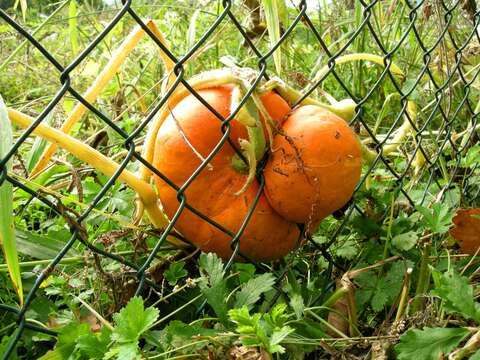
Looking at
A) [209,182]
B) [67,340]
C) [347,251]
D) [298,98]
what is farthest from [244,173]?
[67,340]

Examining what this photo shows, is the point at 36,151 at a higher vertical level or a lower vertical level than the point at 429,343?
higher

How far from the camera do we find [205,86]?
1.01 m

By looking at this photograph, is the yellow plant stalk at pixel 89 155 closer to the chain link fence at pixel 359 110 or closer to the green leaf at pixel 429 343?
the chain link fence at pixel 359 110

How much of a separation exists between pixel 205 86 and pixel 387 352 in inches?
20.3

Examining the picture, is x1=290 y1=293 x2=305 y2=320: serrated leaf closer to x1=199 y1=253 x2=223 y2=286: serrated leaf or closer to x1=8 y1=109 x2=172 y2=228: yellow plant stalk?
x1=199 y1=253 x2=223 y2=286: serrated leaf

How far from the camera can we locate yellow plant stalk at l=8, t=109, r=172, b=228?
2.77 ft

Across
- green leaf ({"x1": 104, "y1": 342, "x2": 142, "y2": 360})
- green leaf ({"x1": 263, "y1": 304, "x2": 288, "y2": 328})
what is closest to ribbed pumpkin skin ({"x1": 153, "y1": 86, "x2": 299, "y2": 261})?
green leaf ({"x1": 263, "y1": 304, "x2": 288, "y2": 328})

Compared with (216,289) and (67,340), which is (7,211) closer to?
(67,340)

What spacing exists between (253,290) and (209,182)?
21cm

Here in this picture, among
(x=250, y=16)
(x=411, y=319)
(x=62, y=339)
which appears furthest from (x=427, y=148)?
(x=62, y=339)

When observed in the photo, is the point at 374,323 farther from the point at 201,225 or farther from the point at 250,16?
the point at 250,16

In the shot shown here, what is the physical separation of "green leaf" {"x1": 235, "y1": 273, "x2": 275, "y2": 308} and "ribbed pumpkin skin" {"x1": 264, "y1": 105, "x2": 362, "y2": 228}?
15cm

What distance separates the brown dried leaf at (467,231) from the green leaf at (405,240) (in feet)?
0.30

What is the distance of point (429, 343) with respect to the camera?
799 millimetres
